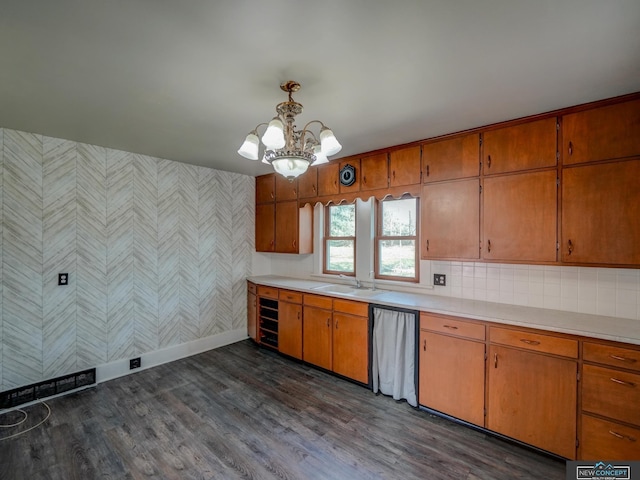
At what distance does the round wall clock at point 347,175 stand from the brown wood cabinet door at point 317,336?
4.90 feet

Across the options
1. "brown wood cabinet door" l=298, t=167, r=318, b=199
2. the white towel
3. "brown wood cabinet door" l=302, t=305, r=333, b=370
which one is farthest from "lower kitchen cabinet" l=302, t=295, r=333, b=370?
"brown wood cabinet door" l=298, t=167, r=318, b=199

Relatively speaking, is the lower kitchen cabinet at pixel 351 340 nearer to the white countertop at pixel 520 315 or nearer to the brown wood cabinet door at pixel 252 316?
the white countertop at pixel 520 315

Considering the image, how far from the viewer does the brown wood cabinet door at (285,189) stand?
3976 mm

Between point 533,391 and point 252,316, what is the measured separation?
3403mm

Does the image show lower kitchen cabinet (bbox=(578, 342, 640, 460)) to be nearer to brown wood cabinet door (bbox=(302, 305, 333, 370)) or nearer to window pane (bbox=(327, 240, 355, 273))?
brown wood cabinet door (bbox=(302, 305, 333, 370))

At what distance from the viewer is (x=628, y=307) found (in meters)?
2.17

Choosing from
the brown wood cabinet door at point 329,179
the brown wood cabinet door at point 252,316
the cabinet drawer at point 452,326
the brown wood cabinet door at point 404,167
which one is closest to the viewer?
the cabinet drawer at point 452,326

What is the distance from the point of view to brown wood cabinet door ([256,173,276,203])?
431 centimetres

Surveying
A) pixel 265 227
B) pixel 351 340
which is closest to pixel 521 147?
pixel 351 340

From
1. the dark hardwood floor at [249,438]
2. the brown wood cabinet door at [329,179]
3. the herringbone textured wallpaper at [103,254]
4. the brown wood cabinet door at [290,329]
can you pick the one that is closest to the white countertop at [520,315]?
the brown wood cabinet door at [290,329]

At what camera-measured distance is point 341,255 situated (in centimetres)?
399

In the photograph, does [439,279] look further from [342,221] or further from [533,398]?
[342,221]

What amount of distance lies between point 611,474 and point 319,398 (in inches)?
82.3

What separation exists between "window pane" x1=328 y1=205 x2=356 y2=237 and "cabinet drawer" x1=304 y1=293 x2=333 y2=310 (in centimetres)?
99
